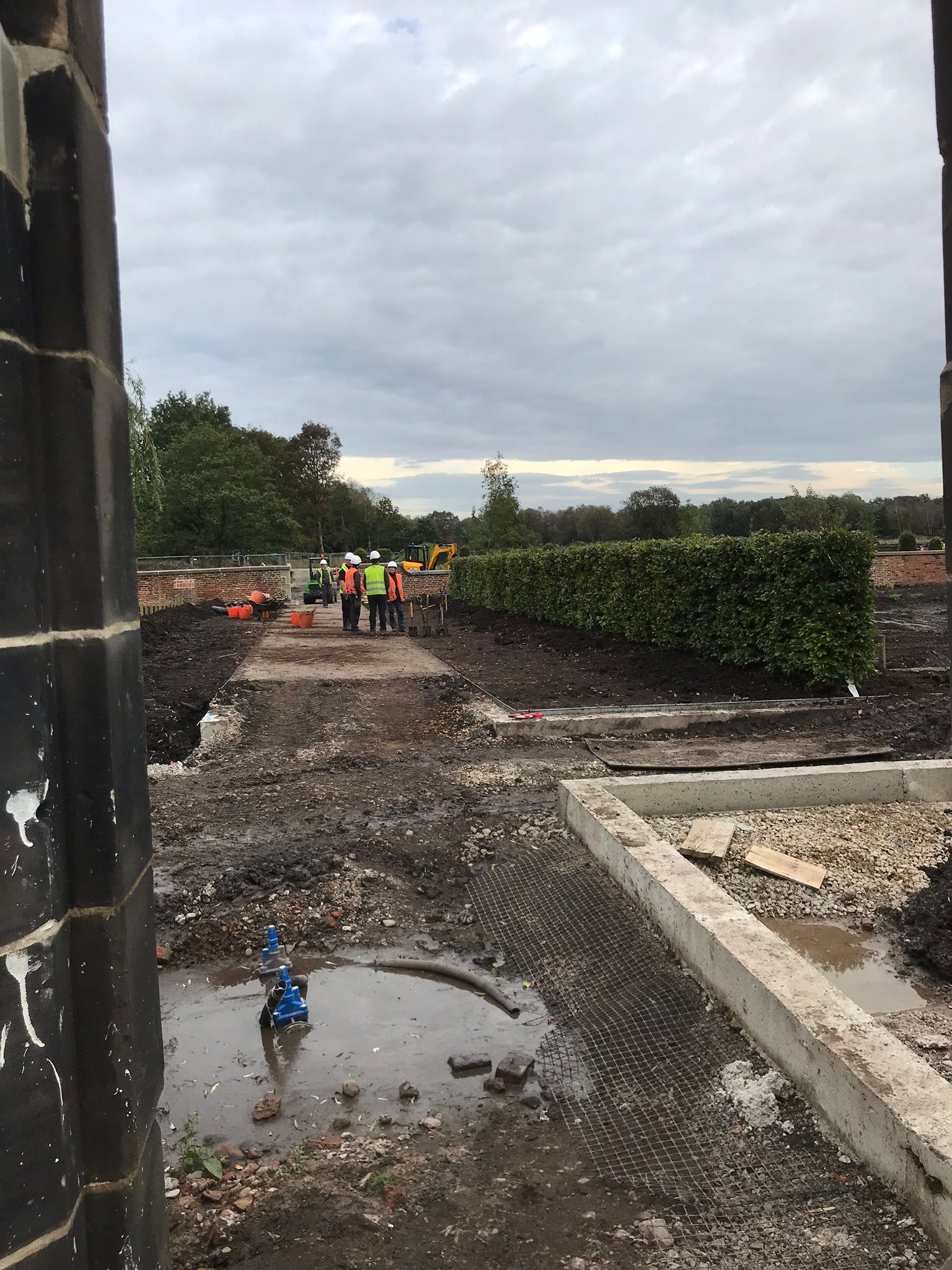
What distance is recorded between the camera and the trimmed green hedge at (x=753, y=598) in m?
10.3

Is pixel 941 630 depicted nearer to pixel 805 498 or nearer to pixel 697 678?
pixel 697 678

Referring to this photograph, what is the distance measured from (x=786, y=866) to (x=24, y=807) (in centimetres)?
453

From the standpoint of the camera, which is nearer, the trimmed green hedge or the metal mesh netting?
the metal mesh netting

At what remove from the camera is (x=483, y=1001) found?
420 centimetres

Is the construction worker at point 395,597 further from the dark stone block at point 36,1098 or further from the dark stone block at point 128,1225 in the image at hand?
the dark stone block at point 36,1098

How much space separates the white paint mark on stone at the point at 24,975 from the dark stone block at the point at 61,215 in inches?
42.6

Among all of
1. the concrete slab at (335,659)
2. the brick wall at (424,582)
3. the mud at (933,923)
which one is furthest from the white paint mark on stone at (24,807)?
the brick wall at (424,582)

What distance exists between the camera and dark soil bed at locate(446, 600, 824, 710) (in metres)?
11.0

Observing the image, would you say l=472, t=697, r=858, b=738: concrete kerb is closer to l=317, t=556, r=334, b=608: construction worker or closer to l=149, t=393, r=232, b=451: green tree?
l=317, t=556, r=334, b=608: construction worker

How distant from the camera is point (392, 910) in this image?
5.14 metres

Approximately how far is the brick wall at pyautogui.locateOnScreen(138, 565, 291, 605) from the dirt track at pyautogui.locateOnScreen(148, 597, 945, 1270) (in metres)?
23.0

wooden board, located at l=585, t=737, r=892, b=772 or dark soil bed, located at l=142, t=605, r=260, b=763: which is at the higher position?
dark soil bed, located at l=142, t=605, r=260, b=763

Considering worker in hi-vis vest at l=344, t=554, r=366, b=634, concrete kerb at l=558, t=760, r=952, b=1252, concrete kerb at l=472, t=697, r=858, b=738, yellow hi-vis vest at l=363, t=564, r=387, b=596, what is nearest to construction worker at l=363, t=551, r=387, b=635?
yellow hi-vis vest at l=363, t=564, r=387, b=596

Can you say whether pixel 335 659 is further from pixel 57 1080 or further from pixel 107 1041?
pixel 57 1080
